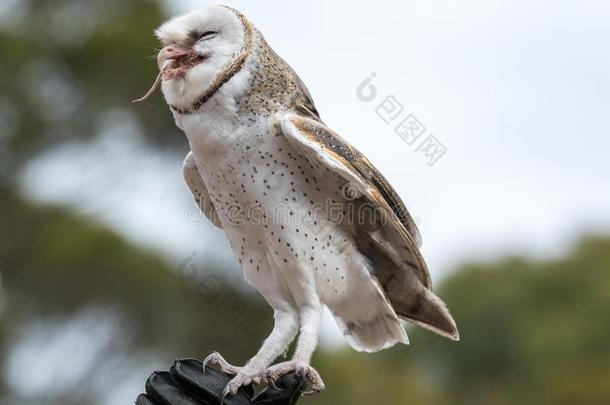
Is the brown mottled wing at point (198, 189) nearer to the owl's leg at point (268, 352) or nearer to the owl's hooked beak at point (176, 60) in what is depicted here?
the owl's hooked beak at point (176, 60)

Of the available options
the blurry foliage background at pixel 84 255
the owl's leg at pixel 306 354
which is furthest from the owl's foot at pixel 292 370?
the blurry foliage background at pixel 84 255

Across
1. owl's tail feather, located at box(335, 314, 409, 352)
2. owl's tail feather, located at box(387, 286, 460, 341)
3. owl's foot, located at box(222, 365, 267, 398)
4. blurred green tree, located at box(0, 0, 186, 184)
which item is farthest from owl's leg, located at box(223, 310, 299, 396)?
blurred green tree, located at box(0, 0, 186, 184)

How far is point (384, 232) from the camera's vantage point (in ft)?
12.5

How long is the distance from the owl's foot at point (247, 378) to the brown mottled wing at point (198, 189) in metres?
0.73

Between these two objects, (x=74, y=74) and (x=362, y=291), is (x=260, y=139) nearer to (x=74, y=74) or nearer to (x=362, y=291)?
(x=362, y=291)

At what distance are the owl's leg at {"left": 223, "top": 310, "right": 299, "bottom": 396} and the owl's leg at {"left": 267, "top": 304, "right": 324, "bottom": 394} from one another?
1.7 inches

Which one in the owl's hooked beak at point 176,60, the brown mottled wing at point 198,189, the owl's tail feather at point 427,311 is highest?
the owl's hooked beak at point 176,60

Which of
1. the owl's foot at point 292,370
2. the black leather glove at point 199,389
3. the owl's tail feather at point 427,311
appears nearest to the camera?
the black leather glove at point 199,389

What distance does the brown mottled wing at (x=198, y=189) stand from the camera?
3.96 metres

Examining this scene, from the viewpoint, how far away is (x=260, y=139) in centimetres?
364

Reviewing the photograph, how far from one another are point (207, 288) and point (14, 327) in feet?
20.0

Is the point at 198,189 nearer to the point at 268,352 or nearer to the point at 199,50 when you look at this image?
the point at 199,50

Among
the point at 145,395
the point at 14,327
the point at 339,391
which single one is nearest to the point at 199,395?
the point at 145,395

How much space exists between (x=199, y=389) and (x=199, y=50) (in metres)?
1.05
